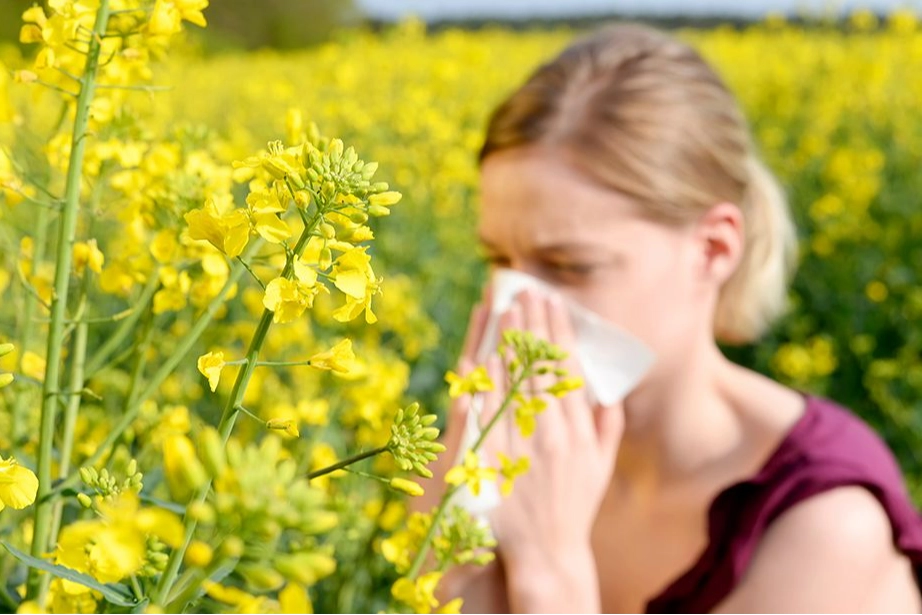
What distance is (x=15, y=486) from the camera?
444 millimetres

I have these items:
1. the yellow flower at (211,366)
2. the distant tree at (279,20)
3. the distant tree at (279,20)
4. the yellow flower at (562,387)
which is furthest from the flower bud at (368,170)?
the distant tree at (279,20)

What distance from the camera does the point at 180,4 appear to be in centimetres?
58

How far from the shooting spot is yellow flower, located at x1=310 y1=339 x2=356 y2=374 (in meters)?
0.49

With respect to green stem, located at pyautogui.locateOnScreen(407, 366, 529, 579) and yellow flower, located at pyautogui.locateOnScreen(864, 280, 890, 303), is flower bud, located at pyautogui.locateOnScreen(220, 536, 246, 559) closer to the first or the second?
green stem, located at pyautogui.locateOnScreen(407, 366, 529, 579)

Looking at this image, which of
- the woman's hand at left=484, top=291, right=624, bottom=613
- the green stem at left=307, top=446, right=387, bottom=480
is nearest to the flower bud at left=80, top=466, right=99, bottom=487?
the green stem at left=307, top=446, right=387, bottom=480

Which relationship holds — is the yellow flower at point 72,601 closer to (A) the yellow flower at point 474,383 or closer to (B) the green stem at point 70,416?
(B) the green stem at point 70,416

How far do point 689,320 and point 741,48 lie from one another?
23.0 ft

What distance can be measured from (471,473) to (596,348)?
0.70m

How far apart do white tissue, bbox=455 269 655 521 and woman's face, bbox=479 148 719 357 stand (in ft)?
0.14

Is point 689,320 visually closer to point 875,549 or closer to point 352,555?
point 875,549

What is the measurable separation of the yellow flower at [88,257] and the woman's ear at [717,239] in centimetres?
104

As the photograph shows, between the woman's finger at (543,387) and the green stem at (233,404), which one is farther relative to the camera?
the woman's finger at (543,387)

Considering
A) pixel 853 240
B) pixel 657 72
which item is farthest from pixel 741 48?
pixel 657 72

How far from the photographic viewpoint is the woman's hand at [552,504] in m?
1.08
